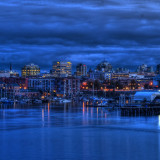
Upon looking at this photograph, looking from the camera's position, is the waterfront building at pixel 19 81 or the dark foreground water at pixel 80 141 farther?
the waterfront building at pixel 19 81

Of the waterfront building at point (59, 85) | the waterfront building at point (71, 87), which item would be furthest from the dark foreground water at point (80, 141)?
the waterfront building at point (59, 85)

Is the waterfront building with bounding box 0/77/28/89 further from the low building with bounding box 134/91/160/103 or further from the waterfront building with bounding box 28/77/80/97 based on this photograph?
the low building with bounding box 134/91/160/103

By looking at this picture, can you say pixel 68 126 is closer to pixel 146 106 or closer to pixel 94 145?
pixel 94 145

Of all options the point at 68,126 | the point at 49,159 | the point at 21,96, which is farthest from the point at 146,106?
the point at 21,96

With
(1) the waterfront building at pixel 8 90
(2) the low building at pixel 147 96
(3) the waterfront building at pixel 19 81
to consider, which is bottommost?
(2) the low building at pixel 147 96

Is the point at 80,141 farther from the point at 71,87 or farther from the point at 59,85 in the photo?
the point at 59,85

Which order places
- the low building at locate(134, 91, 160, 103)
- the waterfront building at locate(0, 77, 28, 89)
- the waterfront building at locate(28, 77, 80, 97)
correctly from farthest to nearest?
the waterfront building at locate(0, 77, 28, 89) → the waterfront building at locate(28, 77, 80, 97) → the low building at locate(134, 91, 160, 103)

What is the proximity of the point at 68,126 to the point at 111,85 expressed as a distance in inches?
4903

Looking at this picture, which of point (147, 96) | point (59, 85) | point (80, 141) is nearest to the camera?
point (80, 141)

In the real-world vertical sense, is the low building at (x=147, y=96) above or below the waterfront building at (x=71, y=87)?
below

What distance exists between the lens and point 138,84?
186 metres

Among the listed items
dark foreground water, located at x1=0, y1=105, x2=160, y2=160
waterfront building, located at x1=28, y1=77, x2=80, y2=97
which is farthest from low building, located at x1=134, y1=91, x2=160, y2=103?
Answer: waterfront building, located at x1=28, y1=77, x2=80, y2=97

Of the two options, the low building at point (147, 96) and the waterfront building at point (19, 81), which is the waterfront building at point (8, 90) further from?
the low building at point (147, 96)

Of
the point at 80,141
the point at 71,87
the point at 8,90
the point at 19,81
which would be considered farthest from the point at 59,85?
the point at 80,141
